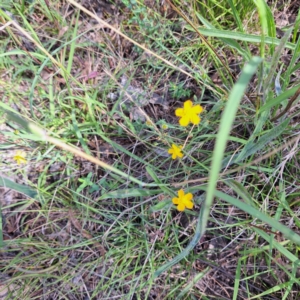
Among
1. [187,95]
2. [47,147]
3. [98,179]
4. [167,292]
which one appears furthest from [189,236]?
[47,147]

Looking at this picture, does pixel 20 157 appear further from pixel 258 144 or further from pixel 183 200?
pixel 258 144

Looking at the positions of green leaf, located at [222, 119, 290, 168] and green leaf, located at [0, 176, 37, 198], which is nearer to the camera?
green leaf, located at [222, 119, 290, 168]

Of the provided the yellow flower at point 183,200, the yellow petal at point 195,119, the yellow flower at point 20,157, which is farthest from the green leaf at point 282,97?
the yellow flower at point 20,157

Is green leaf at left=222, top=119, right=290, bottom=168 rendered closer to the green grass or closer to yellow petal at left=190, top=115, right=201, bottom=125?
the green grass

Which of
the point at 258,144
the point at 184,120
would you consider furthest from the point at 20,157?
the point at 258,144

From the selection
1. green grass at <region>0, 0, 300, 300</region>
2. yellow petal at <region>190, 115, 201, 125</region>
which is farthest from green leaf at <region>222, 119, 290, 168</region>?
yellow petal at <region>190, 115, 201, 125</region>

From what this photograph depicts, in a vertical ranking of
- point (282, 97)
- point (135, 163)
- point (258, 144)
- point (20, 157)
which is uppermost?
point (282, 97)
